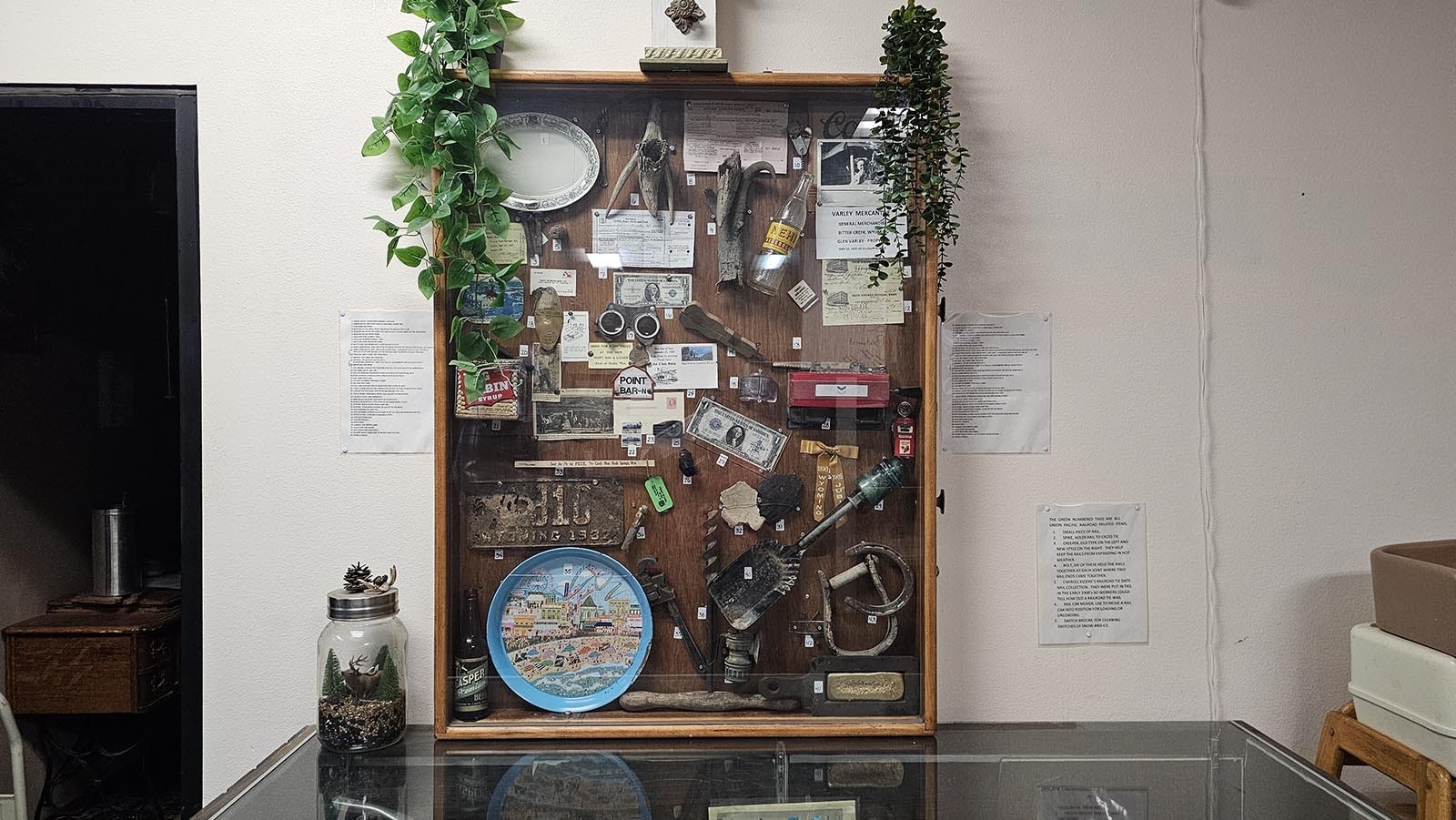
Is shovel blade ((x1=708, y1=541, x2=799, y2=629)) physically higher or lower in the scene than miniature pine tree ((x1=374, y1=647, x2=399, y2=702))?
higher

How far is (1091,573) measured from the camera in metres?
1.67

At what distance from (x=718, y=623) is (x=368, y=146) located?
1102mm

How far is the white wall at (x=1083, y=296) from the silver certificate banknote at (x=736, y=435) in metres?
0.36

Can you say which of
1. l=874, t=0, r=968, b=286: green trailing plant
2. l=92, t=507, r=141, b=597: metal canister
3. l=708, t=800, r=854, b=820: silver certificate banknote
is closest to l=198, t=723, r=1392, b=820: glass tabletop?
l=708, t=800, r=854, b=820: silver certificate banknote

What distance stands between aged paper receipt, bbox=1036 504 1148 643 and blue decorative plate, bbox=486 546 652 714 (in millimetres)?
790

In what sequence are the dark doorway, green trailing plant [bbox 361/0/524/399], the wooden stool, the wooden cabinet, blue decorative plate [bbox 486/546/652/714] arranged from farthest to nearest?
the dark doorway
the wooden cabinet
blue decorative plate [bbox 486/546/652/714]
green trailing plant [bbox 361/0/524/399]
the wooden stool

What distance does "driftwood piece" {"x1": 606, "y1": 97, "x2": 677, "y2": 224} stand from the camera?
160cm

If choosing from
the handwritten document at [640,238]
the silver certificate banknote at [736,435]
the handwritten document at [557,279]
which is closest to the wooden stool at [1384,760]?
the silver certificate banknote at [736,435]

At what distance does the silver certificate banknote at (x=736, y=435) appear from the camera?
162 centimetres

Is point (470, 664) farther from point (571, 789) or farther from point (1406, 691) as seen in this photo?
point (1406, 691)

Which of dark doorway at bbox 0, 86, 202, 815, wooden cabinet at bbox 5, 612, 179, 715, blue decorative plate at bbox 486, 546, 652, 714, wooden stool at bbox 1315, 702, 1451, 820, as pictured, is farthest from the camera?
dark doorway at bbox 0, 86, 202, 815

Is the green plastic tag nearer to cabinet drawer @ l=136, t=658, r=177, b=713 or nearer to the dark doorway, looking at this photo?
the dark doorway

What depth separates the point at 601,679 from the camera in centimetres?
161

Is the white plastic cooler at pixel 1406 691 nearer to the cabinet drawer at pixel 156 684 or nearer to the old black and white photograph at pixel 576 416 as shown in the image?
the old black and white photograph at pixel 576 416
